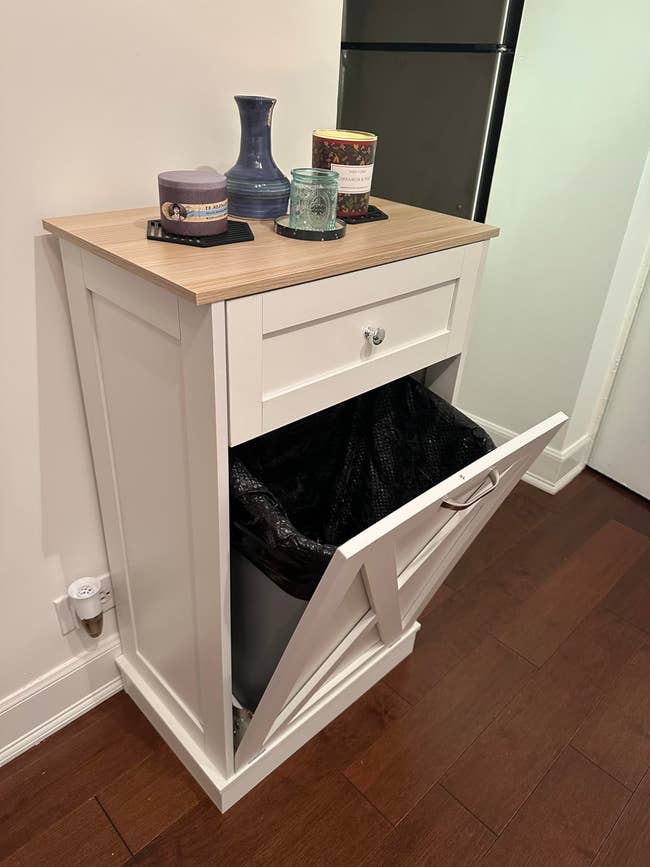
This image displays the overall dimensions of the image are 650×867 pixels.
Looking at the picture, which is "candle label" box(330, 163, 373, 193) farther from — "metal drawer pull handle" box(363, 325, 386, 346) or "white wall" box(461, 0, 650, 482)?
"white wall" box(461, 0, 650, 482)

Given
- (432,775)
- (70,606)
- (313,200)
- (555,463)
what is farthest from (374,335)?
(555,463)

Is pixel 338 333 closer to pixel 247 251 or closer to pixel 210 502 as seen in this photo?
pixel 247 251

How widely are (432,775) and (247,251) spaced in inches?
44.6

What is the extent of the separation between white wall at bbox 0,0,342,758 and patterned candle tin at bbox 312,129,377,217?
0.66 ft

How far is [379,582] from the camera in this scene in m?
0.94

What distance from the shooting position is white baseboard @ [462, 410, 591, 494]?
7.17ft

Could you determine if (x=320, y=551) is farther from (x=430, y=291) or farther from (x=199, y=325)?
(x=430, y=291)

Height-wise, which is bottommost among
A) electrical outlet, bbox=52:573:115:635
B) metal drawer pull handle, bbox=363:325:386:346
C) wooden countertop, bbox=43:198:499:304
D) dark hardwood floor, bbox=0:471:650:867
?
dark hardwood floor, bbox=0:471:650:867

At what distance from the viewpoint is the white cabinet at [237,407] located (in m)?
0.78

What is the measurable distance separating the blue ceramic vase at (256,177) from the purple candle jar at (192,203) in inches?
4.3

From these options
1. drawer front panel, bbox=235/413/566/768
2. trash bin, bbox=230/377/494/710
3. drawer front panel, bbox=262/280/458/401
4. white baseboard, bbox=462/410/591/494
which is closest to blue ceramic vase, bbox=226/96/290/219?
drawer front panel, bbox=262/280/458/401

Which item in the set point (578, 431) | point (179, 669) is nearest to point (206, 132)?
point (179, 669)

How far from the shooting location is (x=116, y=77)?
924mm

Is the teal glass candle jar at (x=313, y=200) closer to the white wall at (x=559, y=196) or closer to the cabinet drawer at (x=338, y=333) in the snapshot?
the cabinet drawer at (x=338, y=333)
